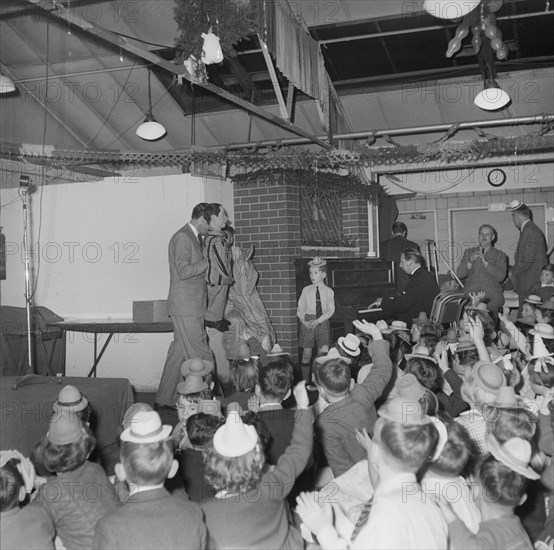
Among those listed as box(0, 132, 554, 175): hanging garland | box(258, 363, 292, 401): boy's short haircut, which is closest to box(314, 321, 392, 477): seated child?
box(258, 363, 292, 401): boy's short haircut

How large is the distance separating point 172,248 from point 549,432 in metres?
3.98

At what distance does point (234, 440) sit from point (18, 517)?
0.84 m

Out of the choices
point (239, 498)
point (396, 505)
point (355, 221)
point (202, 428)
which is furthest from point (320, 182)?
point (396, 505)

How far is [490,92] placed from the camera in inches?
334

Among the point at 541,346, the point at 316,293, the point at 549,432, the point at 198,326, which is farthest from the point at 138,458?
the point at 316,293

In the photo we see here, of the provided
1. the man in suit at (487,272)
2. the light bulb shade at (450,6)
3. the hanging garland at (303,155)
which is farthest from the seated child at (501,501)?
the hanging garland at (303,155)

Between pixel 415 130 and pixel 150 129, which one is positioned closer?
pixel 415 130

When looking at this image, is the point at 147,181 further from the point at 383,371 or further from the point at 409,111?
the point at 383,371

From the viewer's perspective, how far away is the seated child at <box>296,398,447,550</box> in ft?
6.83

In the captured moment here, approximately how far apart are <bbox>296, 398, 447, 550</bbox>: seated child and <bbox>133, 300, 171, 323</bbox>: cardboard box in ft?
17.8

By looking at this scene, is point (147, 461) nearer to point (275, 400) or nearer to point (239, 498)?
point (239, 498)

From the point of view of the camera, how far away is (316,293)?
7.91m

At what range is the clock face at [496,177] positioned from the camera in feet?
36.1

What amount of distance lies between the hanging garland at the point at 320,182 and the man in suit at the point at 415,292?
191cm
